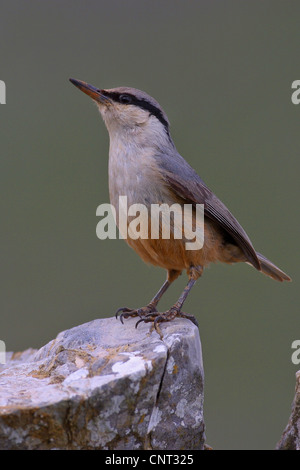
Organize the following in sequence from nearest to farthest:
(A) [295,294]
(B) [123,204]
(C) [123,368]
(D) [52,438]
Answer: (D) [52,438]
(C) [123,368]
(B) [123,204]
(A) [295,294]

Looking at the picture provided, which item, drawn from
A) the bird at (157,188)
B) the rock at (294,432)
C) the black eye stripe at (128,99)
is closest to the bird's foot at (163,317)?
the bird at (157,188)

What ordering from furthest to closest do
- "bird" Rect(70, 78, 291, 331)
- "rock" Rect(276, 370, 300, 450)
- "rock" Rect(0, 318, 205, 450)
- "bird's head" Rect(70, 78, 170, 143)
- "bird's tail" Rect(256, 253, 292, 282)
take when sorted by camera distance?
"bird's tail" Rect(256, 253, 292, 282)
"bird's head" Rect(70, 78, 170, 143)
"bird" Rect(70, 78, 291, 331)
"rock" Rect(276, 370, 300, 450)
"rock" Rect(0, 318, 205, 450)

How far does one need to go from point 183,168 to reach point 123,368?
5.82ft

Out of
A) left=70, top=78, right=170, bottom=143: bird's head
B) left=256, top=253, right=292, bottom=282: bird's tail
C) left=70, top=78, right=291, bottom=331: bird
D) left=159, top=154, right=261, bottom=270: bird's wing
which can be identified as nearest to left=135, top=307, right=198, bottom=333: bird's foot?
left=70, top=78, right=291, bottom=331: bird

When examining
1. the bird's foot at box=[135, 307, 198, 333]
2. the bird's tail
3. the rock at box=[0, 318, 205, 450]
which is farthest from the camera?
the bird's tail

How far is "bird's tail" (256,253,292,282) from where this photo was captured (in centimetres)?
541

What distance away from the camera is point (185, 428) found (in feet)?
12.2

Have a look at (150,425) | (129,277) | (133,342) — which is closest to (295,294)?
(129,277)

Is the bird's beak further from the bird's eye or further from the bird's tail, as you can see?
the bird's tail

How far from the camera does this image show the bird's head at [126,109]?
5.04m

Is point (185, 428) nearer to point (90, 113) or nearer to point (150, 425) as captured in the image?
point (150, 425)

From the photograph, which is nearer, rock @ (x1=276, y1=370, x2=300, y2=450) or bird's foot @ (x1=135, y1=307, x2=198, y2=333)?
rock @ (x1=276, y1=370, x2=300, y2=450)

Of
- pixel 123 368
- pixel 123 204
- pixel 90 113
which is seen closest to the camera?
pixel 123 368

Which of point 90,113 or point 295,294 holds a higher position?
point 90,113
